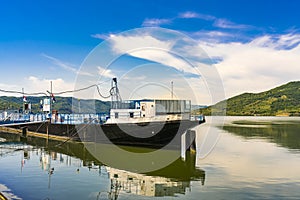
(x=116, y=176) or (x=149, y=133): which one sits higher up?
(x=149, y=133)

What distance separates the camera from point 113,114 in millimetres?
34000

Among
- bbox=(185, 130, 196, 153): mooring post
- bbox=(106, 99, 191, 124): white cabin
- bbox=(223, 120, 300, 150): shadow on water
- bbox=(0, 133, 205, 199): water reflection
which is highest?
bbox=(106, 99, 191, 124): white cabin

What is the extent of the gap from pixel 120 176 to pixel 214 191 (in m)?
6.87

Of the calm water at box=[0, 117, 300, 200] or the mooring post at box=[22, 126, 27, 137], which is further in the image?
the mooring post at box=[22, 126, 27, 137]

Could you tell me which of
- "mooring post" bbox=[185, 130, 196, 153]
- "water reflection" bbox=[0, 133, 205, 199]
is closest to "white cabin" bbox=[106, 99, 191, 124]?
"mooring post" bbox=[185, 130, 196, 153]

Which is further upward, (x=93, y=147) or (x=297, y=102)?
(x=297, y=102)

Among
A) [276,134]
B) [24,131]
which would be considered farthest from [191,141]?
[276,134]

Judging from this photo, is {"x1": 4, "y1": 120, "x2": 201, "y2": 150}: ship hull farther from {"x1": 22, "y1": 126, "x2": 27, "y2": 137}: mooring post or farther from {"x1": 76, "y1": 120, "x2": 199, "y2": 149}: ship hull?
{"x1": 22, "y1": 126, "x2": 27, "y2": 137}: mooring post

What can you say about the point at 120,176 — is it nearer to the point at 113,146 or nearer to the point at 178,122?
the point at 178,122

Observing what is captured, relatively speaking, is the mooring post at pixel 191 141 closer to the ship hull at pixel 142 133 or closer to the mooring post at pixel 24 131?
the ship hull at pixel 142 133

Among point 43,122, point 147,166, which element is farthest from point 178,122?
point 43,122

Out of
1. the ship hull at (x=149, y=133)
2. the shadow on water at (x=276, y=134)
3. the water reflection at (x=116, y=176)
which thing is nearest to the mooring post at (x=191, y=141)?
the water reflection at (x=116, y=176)

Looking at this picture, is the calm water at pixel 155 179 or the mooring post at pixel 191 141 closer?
the calm water at pixel 155 179

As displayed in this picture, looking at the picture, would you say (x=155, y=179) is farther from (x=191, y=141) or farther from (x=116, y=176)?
(x=191, y=141)
